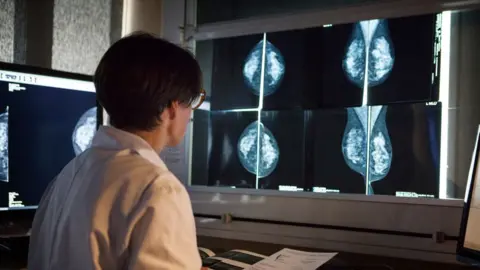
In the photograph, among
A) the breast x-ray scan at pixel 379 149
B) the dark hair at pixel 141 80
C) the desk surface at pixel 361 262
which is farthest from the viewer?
the breast x-ray scan at pixel 379 149

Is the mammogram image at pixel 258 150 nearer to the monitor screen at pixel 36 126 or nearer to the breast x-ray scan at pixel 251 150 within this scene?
the breast x-ray scan at pixel 251 150

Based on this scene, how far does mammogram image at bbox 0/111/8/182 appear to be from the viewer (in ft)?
4.25

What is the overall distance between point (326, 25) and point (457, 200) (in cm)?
65

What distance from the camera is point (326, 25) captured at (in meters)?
1.62

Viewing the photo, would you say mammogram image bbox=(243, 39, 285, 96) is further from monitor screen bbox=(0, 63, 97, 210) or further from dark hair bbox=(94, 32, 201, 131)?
dark hair bbox=(94, 32, 201, 131)

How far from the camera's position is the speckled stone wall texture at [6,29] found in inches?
62.3

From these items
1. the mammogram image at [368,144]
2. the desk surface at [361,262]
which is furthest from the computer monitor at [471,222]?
the mammogram image at [368,144]

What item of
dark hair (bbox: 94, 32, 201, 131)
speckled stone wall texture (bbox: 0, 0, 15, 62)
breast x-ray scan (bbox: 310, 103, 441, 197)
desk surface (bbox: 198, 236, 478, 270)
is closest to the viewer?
dark hair (bbox: 94, 32, 201, 131)

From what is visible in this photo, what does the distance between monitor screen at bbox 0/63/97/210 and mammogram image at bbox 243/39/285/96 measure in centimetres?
54

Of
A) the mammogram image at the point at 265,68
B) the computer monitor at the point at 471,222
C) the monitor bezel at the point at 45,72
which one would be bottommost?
the computer monitor at the point at 471,222

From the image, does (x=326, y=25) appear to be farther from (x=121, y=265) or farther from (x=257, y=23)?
(x=121, y=265)

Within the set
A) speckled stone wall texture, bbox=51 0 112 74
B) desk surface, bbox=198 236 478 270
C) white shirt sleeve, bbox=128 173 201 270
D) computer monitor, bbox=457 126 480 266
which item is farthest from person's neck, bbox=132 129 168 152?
speckled stone wall texture, bbox=51 0 112 74

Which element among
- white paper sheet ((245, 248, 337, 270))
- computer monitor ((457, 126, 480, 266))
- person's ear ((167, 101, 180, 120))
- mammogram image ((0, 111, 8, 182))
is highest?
person's ear ((167, 101, 180, 120))

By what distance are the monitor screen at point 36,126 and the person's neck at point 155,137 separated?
597 mm
